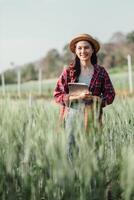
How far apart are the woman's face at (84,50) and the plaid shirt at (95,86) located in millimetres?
88

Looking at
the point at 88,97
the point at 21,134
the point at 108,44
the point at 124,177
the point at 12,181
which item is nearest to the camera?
the point at 124,177

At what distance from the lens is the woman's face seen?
328 cm

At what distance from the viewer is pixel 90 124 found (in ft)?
7.37

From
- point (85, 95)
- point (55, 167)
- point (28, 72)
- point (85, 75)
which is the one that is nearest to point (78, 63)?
point (85, 75)

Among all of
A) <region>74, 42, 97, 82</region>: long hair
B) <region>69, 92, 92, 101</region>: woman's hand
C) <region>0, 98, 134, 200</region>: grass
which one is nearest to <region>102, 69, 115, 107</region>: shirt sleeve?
<region>74, 42, 97, 82</region>: long hair

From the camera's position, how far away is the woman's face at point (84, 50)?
10.7 ft

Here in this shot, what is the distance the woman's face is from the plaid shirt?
0.09m

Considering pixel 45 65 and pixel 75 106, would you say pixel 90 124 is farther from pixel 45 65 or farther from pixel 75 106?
pixel 45 65

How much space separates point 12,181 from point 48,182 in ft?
0.56

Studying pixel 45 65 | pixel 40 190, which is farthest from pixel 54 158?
pixel 45 65

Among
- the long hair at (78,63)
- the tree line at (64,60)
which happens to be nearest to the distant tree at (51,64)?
the tree line at (64,60)

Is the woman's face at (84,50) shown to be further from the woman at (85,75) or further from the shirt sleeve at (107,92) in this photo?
the shirt sleeve at (107,92)

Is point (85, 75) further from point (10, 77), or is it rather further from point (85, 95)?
point (10, 77)

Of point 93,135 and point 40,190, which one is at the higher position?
point 93,135
